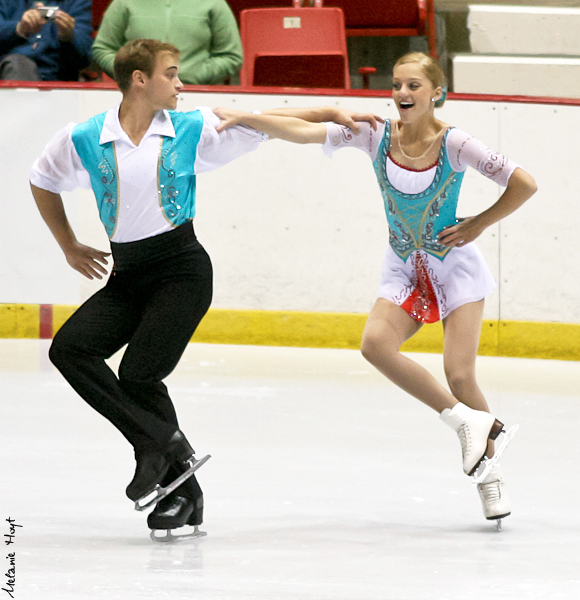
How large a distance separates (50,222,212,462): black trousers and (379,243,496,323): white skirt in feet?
2.34

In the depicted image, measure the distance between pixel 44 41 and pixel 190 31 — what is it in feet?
3.19

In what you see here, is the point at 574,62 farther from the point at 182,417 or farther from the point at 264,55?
the point at 182,417

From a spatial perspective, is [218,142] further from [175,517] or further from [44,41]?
[44,41]

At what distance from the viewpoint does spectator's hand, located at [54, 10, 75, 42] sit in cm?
670

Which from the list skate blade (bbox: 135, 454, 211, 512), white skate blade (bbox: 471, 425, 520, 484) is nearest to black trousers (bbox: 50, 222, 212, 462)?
skate blade (bbox: 135, 454, 211, 512)

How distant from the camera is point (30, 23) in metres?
6.74

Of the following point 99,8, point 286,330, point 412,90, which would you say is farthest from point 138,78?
point 99,8

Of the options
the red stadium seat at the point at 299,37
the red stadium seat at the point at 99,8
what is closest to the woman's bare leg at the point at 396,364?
the red stadium seat at the point at 299,37

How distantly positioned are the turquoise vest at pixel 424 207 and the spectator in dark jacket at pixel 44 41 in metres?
3.82

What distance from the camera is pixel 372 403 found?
17.2 ft

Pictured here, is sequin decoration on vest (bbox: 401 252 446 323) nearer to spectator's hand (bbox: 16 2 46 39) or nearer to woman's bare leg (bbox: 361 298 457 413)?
woman's bare leg (bbox: 361 298 457 413)

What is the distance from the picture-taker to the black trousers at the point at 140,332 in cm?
313

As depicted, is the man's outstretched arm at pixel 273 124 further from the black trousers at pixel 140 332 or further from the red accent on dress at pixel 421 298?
the red accent on dress at pixel 421 298

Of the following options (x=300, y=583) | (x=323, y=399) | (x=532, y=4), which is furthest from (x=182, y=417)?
(x=532, y=4)
